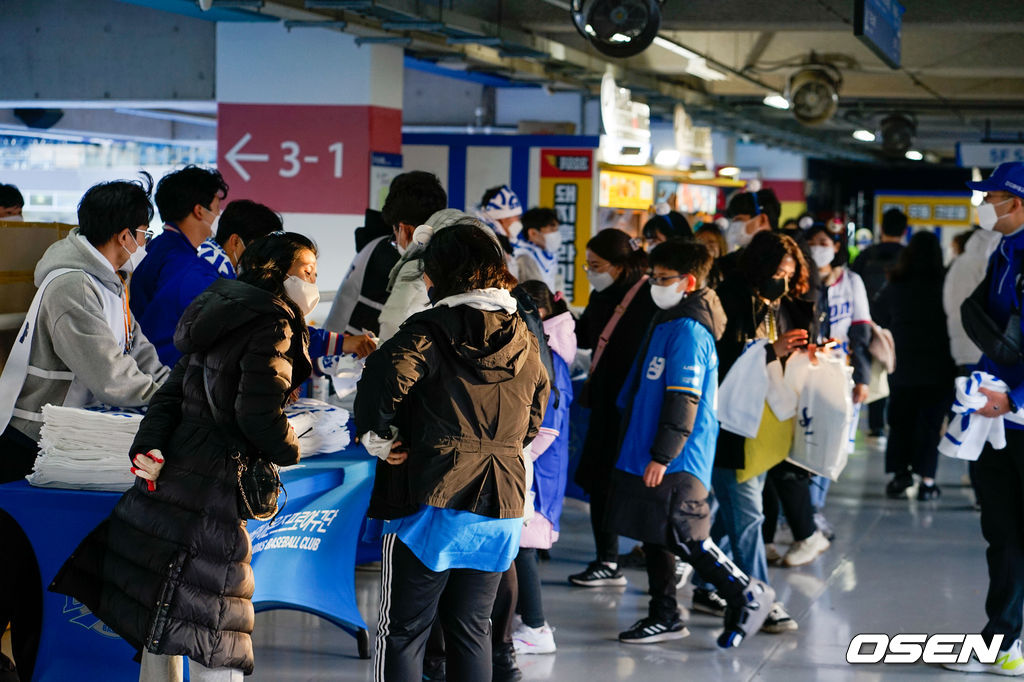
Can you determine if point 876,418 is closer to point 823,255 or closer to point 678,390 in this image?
point 823,255

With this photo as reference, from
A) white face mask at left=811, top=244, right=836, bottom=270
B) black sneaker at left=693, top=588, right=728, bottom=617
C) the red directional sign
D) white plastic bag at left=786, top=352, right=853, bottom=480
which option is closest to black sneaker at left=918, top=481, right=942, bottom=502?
white face mask at left=811, top=244, right=836, bottom=270

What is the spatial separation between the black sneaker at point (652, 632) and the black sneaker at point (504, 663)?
0.76m

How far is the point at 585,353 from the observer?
20.3 ft

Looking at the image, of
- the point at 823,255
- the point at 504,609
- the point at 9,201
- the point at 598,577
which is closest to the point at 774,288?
the point at 598,577

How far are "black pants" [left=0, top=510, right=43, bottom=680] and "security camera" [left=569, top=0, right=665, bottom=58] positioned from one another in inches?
168

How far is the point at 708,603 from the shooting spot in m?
5.06

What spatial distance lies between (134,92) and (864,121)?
13.2 meters

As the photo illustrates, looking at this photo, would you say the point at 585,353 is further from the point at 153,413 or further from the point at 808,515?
the point at 153,413

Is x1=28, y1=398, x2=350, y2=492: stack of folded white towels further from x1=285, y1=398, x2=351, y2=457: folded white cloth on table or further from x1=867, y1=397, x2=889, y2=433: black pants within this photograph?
x1=867, y1=397, x2=889, y2=433: black pants

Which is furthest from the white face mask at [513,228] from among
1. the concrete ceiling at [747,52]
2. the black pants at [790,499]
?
the black pants at [790,499]

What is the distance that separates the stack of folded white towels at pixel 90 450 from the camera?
326 centimetres

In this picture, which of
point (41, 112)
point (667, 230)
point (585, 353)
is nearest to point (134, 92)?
point (41, 112)

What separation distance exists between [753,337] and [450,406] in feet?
7.91

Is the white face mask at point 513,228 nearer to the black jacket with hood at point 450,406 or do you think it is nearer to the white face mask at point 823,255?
the white face mask at point 823,255
